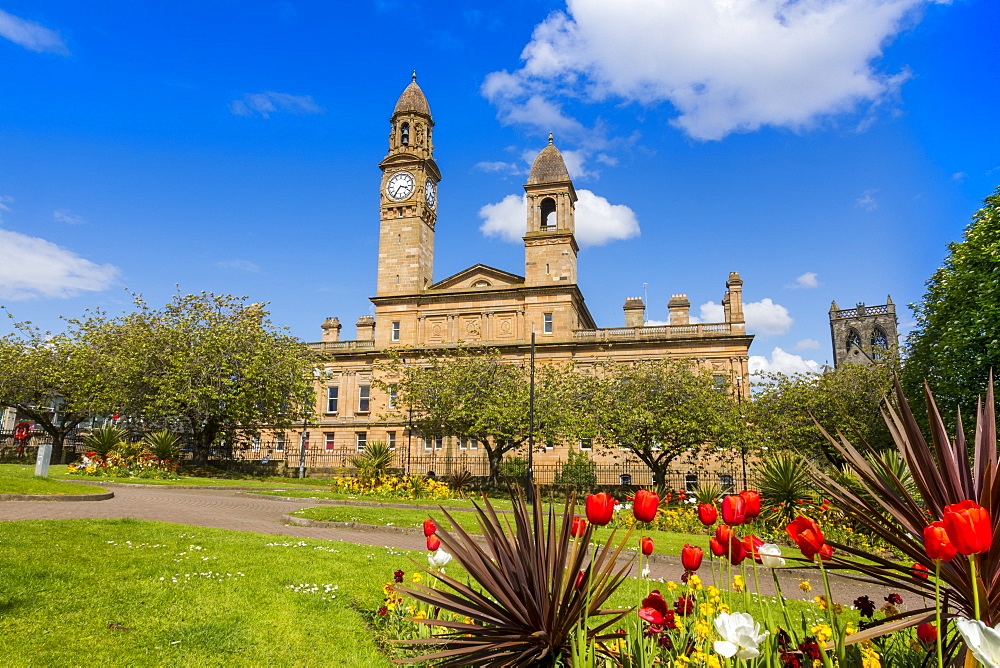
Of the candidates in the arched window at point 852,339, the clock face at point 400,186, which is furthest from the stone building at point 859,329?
the clock face at point 400,186

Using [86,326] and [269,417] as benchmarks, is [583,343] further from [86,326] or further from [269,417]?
[86,326]

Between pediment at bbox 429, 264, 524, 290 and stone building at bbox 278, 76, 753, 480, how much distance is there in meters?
0.08

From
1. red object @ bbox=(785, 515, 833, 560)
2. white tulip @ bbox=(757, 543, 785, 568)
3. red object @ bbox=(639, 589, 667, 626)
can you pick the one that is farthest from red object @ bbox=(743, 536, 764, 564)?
red object @ bbox=(639, 589, 667, 626)

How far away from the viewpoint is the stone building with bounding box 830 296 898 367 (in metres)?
83.8

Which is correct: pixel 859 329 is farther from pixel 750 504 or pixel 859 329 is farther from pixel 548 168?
pixel 750 504

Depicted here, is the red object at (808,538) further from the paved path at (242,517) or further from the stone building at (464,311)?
the stone building at (464,311)

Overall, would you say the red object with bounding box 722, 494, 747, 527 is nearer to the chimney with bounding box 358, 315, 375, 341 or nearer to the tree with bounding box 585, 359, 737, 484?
the tree with bounding box 585, 359, 737, 484

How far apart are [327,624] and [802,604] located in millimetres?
5943

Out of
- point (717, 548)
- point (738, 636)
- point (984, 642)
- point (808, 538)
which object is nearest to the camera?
point (984, 642)

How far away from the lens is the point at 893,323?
276 ft

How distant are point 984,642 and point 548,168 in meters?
44.7

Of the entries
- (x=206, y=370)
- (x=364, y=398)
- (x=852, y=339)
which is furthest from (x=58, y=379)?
(x=852, y=339)

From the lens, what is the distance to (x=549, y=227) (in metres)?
44.2

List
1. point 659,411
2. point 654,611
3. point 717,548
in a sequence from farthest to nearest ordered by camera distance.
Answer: point 659,411
point 717,548
point 654,611
